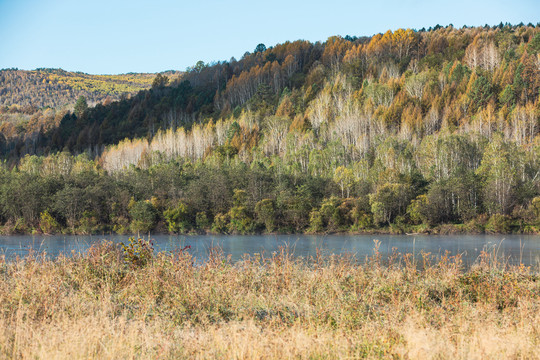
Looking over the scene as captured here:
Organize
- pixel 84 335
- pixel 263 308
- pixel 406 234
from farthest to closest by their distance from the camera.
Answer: pixel 406 234 < pixel 263 308 < pixel 84 335

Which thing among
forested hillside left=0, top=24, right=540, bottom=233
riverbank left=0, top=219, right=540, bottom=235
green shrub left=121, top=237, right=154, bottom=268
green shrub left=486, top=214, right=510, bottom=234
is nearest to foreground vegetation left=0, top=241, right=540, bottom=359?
green shrub left=121, top=237, right=154, bottom=268

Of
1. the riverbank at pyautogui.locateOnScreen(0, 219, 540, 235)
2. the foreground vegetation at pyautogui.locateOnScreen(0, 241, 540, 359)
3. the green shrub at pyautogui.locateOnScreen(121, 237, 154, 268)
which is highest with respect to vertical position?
the green shrub at pyautogui.locateOnScreen(121, 237, 154, 268)

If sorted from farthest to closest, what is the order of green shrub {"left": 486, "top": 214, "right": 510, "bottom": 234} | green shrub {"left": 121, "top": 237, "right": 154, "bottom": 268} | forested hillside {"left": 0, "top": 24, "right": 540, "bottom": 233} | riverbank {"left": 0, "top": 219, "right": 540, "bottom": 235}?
forested hillside {"left": 0, "top": 24, "right": 540, "bottom": 233}, riverbank {"left": 0, "top": 219, "right": 540, "bottom": 235}, green shrub {"left": 486, "top": 214, "right": 510, "bottom": 234}, green shrub {"left": 121, "top": 237, "right": 154, "bottom": 268}

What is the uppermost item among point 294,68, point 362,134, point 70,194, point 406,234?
point 294,68

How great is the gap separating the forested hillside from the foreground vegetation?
52680 mm

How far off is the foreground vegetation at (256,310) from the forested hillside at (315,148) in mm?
52680

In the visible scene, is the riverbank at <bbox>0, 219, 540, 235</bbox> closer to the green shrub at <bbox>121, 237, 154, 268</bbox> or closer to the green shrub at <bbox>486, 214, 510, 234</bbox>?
the green shrub at <bbox>486, 214, 510, 234</bbox>

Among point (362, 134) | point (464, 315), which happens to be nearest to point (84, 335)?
point (464, 315)

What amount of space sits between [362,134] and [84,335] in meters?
94.9

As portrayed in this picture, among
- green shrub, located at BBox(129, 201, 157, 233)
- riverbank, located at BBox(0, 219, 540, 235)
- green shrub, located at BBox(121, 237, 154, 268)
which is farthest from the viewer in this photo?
green shrub, located at BBox(129, 201, 157, 233)

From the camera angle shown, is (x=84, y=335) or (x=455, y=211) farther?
(x=455, y=211)

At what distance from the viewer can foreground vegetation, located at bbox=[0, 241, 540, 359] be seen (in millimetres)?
5988

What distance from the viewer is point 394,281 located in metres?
9.63

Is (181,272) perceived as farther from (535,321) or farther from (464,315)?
(535,321)
